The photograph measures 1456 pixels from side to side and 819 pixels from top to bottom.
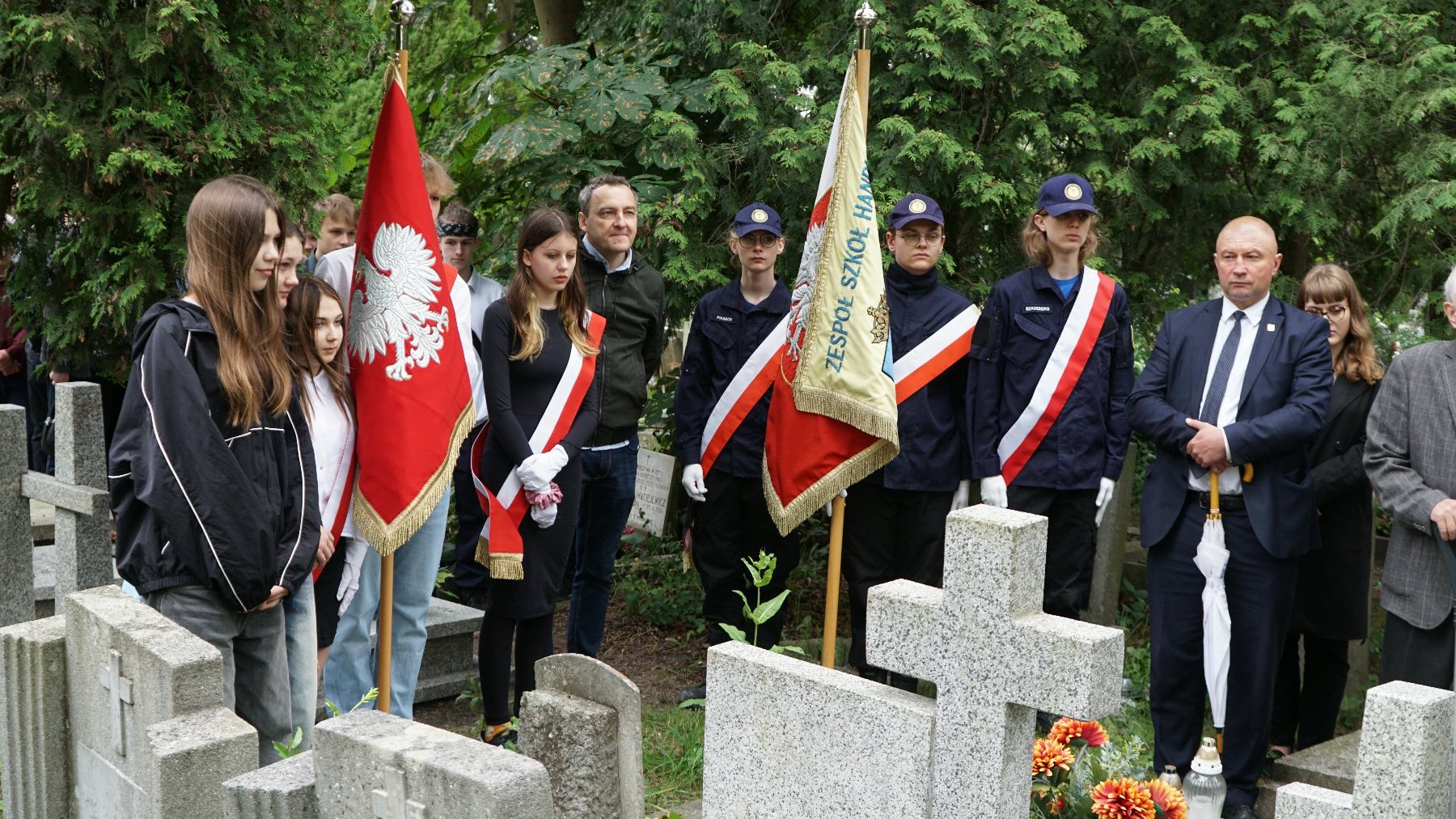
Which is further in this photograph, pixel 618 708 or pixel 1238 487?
pixel 1238 487

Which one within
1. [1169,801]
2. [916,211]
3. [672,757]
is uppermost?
[916,211]

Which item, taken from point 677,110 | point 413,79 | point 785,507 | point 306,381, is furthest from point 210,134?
point 413,79

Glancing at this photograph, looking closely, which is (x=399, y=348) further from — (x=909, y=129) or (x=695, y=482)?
(x=909, y=129)

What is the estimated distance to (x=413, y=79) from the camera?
8500 millimetres

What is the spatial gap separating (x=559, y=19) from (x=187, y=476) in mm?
5376

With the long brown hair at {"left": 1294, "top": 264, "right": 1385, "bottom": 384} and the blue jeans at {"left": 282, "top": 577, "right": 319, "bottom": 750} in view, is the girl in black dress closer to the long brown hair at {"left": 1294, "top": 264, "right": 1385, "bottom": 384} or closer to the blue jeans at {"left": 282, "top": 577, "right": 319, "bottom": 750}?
the blue jeans at {"left": 282, "top": 577, "right": 319, "bottom": 750}

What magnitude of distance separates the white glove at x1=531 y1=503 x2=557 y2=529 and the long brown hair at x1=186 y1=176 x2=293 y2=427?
1.33m

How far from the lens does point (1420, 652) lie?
13.6 ft

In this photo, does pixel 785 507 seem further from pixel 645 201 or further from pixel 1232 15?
pixel 1232 15

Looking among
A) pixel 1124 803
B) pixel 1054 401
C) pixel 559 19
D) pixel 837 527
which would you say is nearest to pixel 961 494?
pixel 1054 401

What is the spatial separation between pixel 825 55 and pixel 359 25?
6.97ft

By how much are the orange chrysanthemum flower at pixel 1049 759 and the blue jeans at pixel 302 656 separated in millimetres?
1903

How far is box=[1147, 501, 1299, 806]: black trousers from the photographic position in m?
4.36

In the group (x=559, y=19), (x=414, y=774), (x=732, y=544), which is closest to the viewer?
(x=414, y=774)
